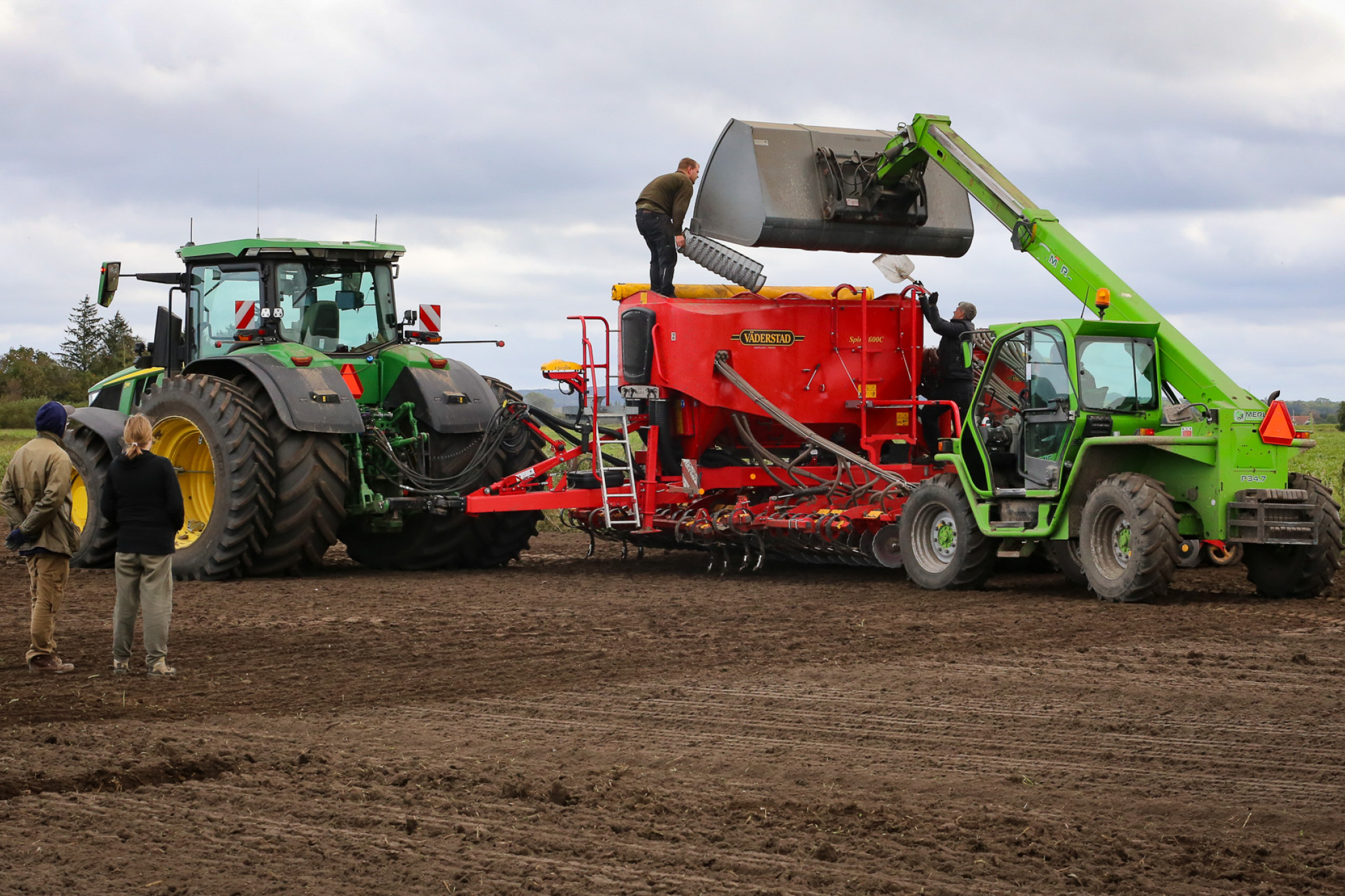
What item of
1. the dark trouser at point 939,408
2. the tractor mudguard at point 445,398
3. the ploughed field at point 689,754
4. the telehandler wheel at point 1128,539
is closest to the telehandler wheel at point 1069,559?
the telehandler wheel at point 1128,539

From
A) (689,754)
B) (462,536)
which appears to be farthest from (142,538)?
(462,536)

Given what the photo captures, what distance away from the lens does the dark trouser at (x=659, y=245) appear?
44.8 feet

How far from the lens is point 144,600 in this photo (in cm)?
806

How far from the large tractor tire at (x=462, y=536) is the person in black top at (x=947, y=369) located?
3.52m

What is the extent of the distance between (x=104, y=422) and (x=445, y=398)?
3024 mm

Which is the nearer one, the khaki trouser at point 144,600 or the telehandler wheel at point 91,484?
the khaki trouser at point 144,600

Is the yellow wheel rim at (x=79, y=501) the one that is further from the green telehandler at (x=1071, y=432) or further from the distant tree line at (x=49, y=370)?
the distant tree line at (x=49, y=370)

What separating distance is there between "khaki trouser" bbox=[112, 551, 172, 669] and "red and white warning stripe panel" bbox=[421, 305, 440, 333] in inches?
244

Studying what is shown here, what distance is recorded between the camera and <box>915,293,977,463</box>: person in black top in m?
13.6

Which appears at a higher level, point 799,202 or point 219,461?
point 799,202

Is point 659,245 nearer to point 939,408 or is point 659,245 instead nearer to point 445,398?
point 445,398

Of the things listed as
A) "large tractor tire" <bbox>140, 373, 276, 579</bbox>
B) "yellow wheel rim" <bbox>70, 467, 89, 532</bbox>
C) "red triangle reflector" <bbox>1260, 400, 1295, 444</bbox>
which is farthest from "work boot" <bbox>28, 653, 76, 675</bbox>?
"red triangle reflector" <bbox>1260, 400, 1295, 444</bbox>

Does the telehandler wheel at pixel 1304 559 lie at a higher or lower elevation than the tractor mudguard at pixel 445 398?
lower

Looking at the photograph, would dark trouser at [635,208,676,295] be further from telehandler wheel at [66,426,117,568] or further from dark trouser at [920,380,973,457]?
telehandler wheel at [66,426,117,568]
